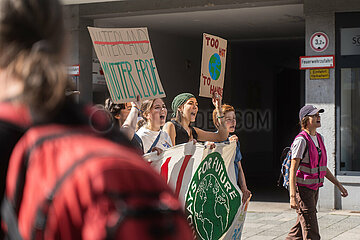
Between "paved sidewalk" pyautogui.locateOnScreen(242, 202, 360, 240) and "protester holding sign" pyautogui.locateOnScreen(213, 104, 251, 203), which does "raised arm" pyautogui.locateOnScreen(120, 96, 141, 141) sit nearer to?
"protester holding sign" pyautogui.locateOnScreen(213, 104, 251, 203)

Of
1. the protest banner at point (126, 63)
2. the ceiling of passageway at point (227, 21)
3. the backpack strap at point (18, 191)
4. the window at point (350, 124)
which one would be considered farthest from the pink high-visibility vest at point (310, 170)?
the ceiling of passageway at point (227, 21)

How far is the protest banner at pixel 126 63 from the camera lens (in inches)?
210

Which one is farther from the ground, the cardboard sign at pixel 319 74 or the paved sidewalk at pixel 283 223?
the cardboard sign at pixel 319 74

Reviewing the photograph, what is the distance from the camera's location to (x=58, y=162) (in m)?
1.16

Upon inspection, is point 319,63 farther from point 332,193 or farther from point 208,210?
point 208,210

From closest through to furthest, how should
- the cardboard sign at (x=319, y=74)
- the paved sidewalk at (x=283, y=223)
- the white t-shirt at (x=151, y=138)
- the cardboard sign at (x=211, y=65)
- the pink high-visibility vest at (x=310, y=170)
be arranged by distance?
the white t-shirt at (x=151, y=138) → the pink high-visibility vest at (x=310, y=170) → the cardboard sign at (x=211, y=65) → the paved sidewalk at (x=283, y=223) → the cardboard sign at (x=319, y=74)

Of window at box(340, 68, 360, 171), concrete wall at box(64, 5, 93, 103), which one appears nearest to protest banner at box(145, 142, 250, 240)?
window at box(340, 68, 360, 171)

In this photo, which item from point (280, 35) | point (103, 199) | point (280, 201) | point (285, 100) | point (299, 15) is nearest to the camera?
point (103, 199)

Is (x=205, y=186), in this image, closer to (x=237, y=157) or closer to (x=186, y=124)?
(x=237, y=157)

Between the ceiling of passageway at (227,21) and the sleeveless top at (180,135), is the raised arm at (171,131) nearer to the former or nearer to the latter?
the sleeveless top at (180,135)

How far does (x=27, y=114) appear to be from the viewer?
1251mm

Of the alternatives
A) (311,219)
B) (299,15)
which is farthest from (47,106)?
(299,15)

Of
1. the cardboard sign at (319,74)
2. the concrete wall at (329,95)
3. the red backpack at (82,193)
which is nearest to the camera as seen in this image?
the red backpack at (82,193)

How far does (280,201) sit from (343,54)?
3.12 m
